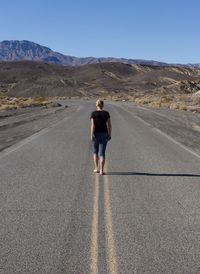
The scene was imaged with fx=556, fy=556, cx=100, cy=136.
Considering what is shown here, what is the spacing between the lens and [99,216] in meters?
9.05

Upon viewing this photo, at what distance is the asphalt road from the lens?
263 inches

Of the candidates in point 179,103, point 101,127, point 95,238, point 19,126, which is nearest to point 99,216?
point 95,238

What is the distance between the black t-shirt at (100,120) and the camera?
13570 mm

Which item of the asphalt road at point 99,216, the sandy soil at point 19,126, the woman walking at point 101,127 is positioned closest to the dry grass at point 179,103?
the sandy soil at point 19,126

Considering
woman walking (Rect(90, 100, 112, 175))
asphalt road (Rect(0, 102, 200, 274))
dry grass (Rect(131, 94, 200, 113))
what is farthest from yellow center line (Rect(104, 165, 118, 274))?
dry grass (Rect(131, 94, 200, 113))

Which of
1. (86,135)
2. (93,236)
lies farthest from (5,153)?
(93,236)

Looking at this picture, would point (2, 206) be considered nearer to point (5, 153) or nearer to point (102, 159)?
point (102, 159)

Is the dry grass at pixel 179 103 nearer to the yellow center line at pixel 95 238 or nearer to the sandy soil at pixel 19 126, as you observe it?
the sandy soil at pixel 19 126

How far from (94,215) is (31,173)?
4.90m

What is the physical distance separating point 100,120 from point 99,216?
4846 mm

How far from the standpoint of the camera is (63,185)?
39.3 ft

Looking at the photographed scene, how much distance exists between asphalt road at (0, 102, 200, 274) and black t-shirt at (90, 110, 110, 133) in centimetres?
114

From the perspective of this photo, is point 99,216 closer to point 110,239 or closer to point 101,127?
point 110,239

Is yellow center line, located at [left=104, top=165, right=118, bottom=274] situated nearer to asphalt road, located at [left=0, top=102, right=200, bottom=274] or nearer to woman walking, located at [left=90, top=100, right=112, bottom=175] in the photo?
asphalt road, located at [left=0, top=102, right=200, bottom=274]
